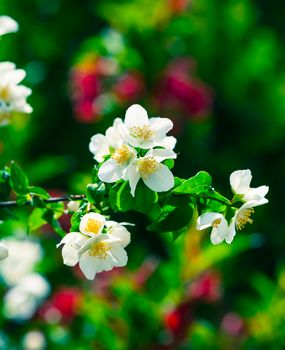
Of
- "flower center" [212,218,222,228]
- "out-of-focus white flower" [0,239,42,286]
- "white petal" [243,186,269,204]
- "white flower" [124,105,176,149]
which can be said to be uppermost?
"white flower" [124,105,176,149]

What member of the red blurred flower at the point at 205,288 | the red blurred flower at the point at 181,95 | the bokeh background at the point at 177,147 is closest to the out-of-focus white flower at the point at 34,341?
the bokeh background at the point at 177,147

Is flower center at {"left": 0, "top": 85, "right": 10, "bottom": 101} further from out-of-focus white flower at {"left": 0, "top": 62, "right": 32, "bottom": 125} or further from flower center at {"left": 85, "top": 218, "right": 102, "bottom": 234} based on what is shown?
flower center at {"left": 85, "top": 218, "right": 102, "bottom": 234}

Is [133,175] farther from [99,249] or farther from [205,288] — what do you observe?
[205,288]

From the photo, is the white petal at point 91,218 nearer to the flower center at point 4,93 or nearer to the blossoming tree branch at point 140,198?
the blossoming tree branch at point 140,198

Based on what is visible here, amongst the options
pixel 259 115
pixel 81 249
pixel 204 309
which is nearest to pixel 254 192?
pixel 81 249

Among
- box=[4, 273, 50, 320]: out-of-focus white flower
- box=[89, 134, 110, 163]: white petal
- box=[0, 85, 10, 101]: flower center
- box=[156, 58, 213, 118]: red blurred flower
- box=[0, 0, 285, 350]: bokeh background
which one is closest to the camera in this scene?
box=[89, 134, 110, 163]: white petal

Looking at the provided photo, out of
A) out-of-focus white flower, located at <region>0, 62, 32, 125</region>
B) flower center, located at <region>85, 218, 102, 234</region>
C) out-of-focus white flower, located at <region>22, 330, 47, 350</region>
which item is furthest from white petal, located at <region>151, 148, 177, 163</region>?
out-of-focus white flower, located at <region>22, 330, 47, 350</region>

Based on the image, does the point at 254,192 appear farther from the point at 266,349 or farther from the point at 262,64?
the point at 262,64
